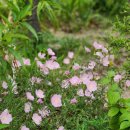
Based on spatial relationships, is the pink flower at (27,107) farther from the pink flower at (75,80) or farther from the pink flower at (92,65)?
the pink flower at (92,65)

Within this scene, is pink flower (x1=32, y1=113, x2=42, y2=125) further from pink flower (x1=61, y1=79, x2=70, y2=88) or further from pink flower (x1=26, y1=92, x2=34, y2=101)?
pink flower (x1=61, y1=79, x2=70, y2=88)

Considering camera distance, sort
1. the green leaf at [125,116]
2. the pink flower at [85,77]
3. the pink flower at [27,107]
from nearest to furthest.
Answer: the green leaf at [125,116] < the pink flower at [27,107] < the pink flower at [85,77]

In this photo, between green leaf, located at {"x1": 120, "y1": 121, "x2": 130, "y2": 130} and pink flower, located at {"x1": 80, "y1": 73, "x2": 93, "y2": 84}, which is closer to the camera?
green leaf, located at {"x1": 120, "y1": 121, "x2": 130, "y2": 130}

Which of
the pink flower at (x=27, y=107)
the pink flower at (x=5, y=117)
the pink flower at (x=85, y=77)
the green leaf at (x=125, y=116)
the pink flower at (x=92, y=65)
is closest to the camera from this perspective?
the green leaf at (x=125, y=116)

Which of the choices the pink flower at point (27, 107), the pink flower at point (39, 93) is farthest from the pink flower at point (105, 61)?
the pink flower at point (27, 107)

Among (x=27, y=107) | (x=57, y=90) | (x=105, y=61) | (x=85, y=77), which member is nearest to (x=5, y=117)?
(x=27, y=107)

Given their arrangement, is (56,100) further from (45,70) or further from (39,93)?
(45,70)

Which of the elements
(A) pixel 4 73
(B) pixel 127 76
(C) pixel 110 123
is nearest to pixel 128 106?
(C) pixel 110 123

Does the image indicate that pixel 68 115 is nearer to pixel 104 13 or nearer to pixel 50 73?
pixel 50 73

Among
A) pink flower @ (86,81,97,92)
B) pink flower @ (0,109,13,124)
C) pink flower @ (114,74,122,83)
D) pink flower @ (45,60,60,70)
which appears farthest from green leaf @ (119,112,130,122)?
pink flower @ (45,60,60,70)
